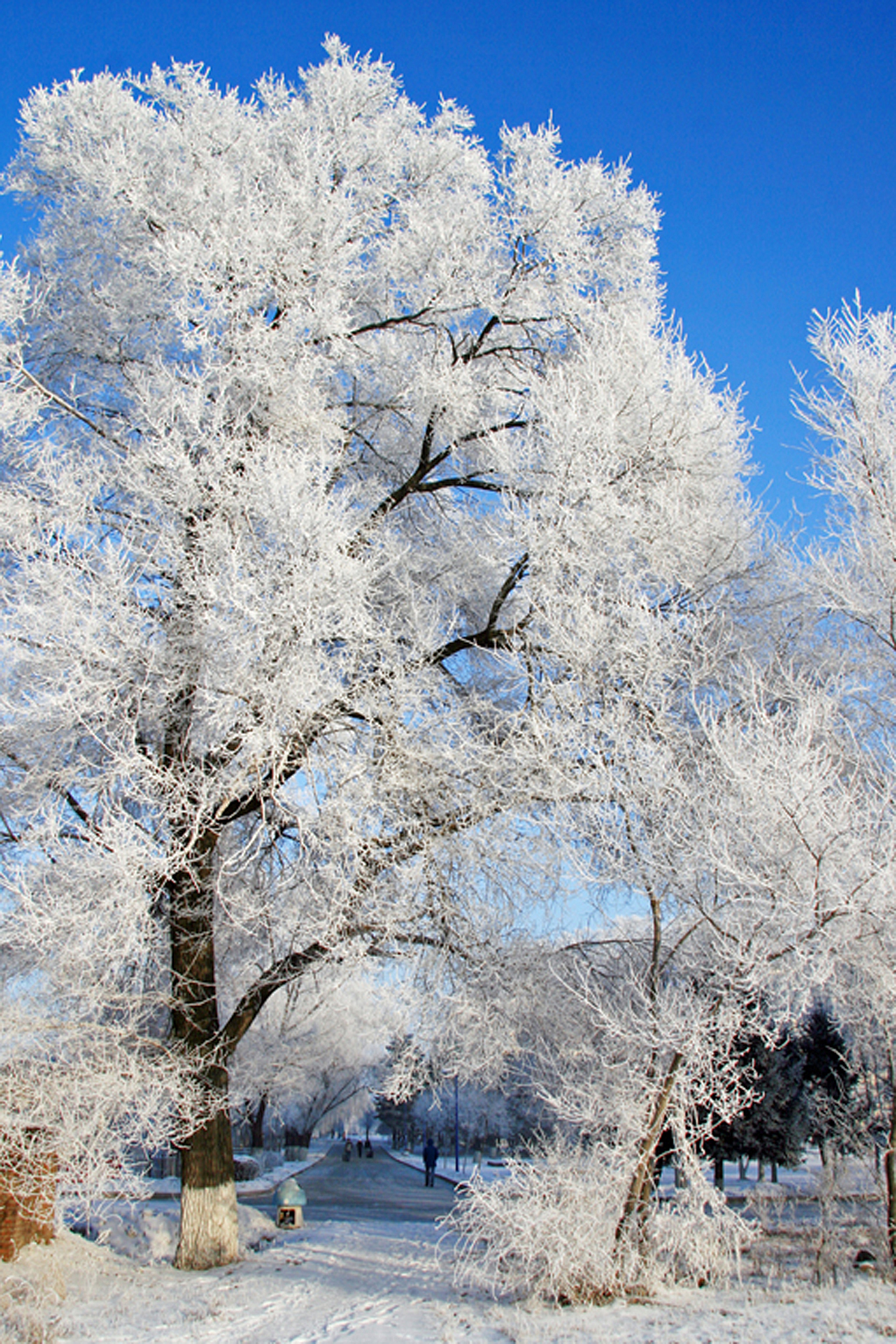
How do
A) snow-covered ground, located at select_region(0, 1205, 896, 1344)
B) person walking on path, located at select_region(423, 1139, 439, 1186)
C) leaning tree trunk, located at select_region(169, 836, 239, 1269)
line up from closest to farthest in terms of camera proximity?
snow-covered ground, located at select_region(0, 1205, 896, 1344) → leaning tree trunk, located at select_region(169, 836, 239, 1269) → person walking on path, located at select_region(423, 1139, 439, 1186)

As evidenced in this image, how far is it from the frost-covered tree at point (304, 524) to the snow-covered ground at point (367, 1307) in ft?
3.91

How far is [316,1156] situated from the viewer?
54.2 m

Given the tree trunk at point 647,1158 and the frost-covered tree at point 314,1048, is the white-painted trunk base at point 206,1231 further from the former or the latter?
the tree trunk at point 647,1158

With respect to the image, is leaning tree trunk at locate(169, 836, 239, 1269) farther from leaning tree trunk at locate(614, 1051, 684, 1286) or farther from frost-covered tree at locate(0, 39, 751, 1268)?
leaning tree trunk at locate(614, 1051, 684, 1286)

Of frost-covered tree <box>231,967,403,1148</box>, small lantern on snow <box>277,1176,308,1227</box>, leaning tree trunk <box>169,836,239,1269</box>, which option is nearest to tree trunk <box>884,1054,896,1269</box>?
frost-covered tree <box>231,967,403,1148</box>

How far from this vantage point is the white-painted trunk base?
9.33 metres

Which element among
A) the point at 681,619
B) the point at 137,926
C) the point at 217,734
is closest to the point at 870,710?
the point at 681,619

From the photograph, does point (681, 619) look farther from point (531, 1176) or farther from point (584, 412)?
point (531, 1176)

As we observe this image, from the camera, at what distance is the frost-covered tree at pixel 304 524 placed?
7945 millimetres

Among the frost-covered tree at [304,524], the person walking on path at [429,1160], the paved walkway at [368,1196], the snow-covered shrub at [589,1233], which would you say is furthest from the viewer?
the person walking on path at [429,1160]

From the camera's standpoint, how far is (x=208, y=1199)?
9461 mm

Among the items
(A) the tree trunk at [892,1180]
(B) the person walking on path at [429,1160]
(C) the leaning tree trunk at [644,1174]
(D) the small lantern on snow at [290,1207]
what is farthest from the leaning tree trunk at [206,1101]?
(B) the person walking on path at [429,1160]

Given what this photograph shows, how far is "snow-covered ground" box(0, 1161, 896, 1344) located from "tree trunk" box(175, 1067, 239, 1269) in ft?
0.92

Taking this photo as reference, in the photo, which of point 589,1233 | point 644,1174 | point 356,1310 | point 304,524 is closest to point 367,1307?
point 356,1310
